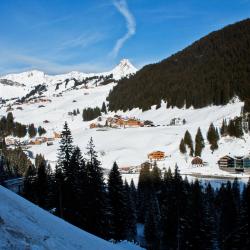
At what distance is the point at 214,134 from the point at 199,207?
257 feet

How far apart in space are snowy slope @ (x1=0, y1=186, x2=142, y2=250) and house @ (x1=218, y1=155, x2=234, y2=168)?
3561 inches

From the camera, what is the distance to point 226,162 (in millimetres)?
106125

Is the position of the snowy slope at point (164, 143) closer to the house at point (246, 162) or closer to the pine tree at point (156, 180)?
the house at point (246, 162)

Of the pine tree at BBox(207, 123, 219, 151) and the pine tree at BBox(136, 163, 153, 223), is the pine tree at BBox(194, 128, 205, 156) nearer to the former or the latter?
the pine tree at BBox(207, 123, 219, 151)

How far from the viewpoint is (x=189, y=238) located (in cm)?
4241

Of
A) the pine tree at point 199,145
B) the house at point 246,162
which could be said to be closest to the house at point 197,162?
the pine tree at point 199,145

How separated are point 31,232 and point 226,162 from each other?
9658 cm

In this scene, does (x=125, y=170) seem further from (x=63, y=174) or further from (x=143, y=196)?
(x=63, y=174)

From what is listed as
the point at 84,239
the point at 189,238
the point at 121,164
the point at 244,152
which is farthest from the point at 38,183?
the point at 121,164

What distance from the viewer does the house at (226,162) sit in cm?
10525

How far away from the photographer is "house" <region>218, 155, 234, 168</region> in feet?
345

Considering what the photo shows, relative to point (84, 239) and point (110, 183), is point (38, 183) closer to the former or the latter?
point (110, 183)

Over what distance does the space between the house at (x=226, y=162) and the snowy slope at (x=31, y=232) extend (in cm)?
9044

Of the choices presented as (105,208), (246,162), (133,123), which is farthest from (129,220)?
(133,123)
